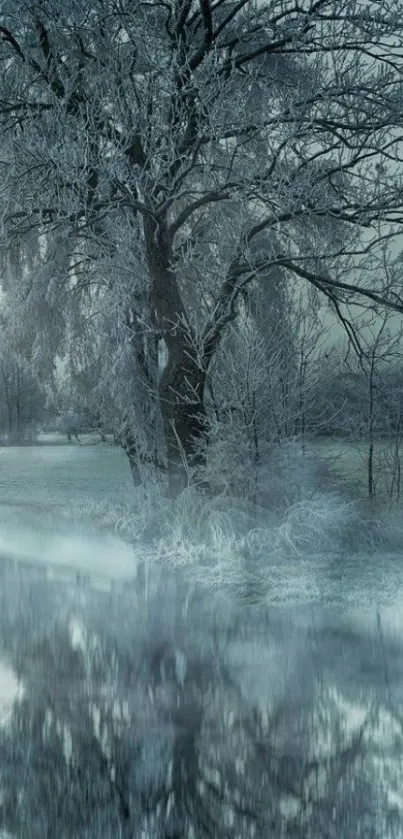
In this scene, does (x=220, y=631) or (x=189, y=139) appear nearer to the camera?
(x=220, y=631)

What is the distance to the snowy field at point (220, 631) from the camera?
4773 mm

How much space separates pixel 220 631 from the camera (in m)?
7.26

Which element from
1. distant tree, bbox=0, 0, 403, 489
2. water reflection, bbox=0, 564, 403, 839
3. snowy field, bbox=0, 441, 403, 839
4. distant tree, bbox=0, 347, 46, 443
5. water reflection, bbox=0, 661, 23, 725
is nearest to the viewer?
water reflection, bbox=0, 564, 403, 839

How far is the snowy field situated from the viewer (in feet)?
15.7

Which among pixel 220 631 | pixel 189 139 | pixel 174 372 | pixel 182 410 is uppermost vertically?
pixel 189 139

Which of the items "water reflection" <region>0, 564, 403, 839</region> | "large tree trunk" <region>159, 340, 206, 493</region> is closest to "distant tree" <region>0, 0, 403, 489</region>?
"large tree trunk" <region>159, 340, 206, 493</region>

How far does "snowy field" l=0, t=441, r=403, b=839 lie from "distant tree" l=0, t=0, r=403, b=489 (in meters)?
2.46

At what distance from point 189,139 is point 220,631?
6.98 meters

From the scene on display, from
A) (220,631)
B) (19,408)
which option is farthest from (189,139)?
(19,408)

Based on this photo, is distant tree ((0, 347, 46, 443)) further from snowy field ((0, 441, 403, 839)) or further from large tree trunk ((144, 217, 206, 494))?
snowy field ((0, 441, 403, 839))

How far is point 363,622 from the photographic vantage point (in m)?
7.35

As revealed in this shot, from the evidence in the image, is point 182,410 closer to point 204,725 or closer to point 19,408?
point 204,725

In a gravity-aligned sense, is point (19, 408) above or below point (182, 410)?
above

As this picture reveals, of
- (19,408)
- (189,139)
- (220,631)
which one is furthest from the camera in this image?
(19,408)
